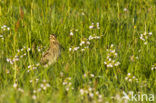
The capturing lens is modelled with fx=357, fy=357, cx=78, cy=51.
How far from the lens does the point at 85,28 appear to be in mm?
7270

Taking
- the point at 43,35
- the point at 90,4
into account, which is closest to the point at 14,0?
the point at 90,4

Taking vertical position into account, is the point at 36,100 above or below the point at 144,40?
below

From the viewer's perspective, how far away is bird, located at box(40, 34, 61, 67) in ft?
20.8

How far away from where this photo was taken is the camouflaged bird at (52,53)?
20.8 feet

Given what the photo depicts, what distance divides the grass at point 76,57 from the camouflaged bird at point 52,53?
143 millimetres

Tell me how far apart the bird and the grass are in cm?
14

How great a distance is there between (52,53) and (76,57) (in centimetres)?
55

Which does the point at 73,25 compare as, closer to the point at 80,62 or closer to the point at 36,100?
the point at 80,62

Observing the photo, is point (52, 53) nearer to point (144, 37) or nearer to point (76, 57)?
point (76, 57)

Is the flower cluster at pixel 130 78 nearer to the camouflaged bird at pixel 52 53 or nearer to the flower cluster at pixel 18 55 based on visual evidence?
the camouflaged bird at pixel 52 53

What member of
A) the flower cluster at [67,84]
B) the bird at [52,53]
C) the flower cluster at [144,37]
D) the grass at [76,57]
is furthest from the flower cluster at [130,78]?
the bird at [52,53]

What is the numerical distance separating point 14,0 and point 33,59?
3429 mm

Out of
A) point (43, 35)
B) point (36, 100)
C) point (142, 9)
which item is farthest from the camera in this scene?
point (142, 9)

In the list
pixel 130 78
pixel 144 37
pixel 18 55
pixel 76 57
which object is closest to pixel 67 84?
pixel 130 78
